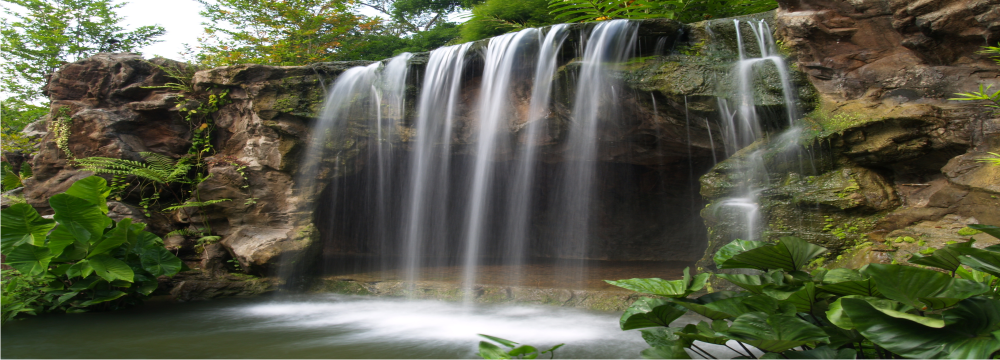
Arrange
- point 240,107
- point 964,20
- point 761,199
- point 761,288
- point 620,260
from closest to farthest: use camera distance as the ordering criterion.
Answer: point 761,288, point 964,20, point 761,199, point 240,107, point 620,260

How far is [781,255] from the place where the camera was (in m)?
2.13

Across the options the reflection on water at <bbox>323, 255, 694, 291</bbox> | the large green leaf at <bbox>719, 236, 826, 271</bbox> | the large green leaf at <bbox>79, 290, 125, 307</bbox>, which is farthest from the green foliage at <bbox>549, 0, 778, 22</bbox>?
the large green leaf at <bbox>79, 290, 125, 307</bbox>

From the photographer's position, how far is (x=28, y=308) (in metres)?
5.43

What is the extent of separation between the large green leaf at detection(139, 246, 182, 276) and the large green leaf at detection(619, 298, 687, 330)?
6.05m

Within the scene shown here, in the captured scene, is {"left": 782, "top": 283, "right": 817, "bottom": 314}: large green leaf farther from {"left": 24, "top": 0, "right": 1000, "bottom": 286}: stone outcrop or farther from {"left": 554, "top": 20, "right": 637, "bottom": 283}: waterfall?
{"left": 554, "top": 20, "right": 637, "bottom": 283}: waterfall

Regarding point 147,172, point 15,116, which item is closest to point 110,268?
point 147,172

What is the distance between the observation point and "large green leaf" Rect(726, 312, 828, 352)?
72.6 inches

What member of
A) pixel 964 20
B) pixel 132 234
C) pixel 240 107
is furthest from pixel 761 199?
pixel 240 107

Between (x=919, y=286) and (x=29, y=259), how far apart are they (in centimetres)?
721

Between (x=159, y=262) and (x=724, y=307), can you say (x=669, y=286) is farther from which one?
(x=159, y=262)

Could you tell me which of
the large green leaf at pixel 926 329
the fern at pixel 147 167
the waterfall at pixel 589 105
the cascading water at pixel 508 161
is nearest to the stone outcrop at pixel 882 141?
the cascading water at pixel 508 161

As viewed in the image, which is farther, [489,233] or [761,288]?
[489,233]

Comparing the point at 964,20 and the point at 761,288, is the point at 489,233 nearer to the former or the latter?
the point at 964,20

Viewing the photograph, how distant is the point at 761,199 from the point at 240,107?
25.4ft
